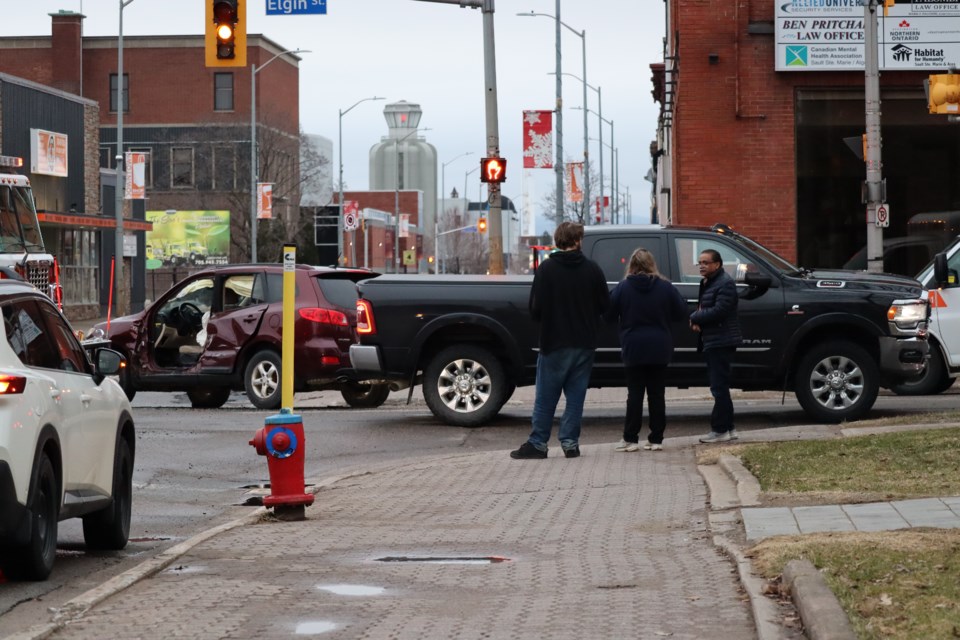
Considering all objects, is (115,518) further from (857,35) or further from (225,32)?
(857,35)

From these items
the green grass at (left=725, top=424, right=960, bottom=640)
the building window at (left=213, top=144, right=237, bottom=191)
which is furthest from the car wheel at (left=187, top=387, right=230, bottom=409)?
the building window at (left=213, top=144, right=237, bottom=191)

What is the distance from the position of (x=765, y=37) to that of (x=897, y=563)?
1957cm

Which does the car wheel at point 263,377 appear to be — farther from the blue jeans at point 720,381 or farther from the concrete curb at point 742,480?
the concrete curb at point 742,480

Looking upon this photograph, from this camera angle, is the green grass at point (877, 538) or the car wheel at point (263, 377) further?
the car wheel at point (263, 377)

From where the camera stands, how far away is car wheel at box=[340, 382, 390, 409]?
19938 mm

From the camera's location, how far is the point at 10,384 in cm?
733

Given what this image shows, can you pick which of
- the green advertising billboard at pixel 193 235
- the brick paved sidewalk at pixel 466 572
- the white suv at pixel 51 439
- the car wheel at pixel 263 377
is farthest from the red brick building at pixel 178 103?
the white suv at pixel 51 439

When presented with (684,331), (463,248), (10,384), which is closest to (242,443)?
(684,331)

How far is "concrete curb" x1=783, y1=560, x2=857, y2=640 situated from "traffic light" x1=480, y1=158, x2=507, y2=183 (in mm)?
18181

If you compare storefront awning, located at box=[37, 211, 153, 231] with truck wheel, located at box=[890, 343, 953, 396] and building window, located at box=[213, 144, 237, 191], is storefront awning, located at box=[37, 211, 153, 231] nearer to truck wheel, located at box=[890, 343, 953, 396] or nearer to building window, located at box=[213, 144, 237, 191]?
building window, located at box=[213, 144, 237, 191]

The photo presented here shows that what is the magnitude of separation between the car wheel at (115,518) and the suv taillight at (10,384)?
74.7 inches

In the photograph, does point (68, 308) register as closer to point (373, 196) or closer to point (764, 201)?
point (764, 201)

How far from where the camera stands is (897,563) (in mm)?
7195

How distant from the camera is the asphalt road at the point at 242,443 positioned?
8.97m
